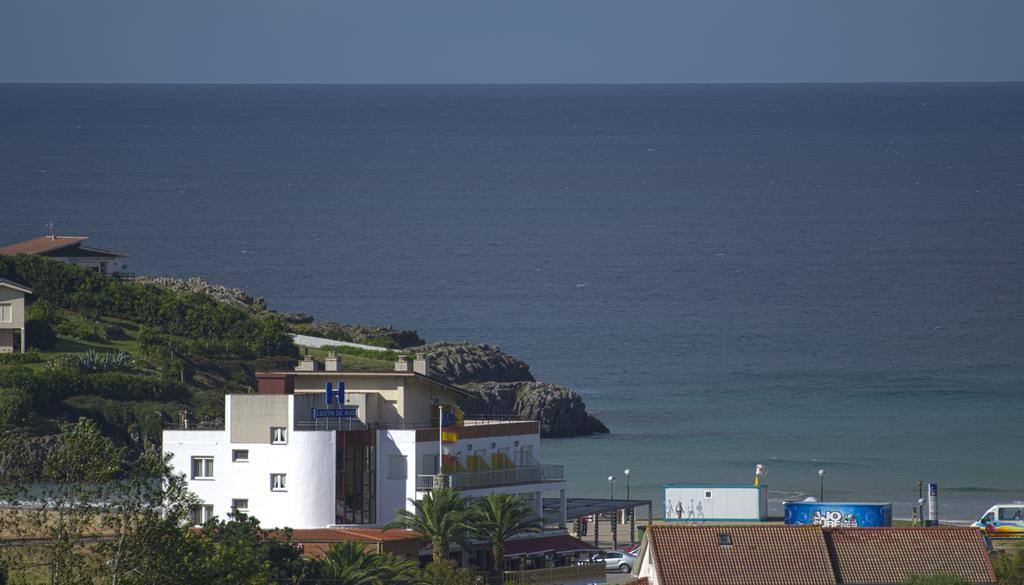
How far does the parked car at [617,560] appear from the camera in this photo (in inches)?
2707

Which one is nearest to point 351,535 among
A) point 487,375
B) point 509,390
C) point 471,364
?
point 509,390

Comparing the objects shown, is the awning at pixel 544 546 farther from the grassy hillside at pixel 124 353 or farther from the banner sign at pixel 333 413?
the grassy hillside at pixel 124 353

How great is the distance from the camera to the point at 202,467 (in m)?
65.7

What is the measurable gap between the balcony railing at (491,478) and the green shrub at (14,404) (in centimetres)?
2903

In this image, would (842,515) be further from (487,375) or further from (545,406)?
(487,375)

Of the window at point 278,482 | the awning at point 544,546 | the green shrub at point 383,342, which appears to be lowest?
the awning at point 544,546

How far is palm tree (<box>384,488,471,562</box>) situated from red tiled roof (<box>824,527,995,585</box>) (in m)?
10.5

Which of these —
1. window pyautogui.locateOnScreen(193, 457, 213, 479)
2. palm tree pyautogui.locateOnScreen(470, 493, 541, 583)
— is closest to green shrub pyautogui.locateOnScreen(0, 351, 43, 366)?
window pyautogui.locateOnScreen(193, 457, 213, 479)

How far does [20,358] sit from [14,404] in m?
10.4

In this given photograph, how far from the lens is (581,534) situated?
76.4 metres

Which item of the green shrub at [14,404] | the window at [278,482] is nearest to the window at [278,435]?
the window at [278,482]

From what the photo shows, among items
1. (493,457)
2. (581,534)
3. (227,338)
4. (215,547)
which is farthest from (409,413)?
(227,338)

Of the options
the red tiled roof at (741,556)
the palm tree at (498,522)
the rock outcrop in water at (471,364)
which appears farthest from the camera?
the rock outcrop in water at (471,364)

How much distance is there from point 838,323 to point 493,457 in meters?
100.0
